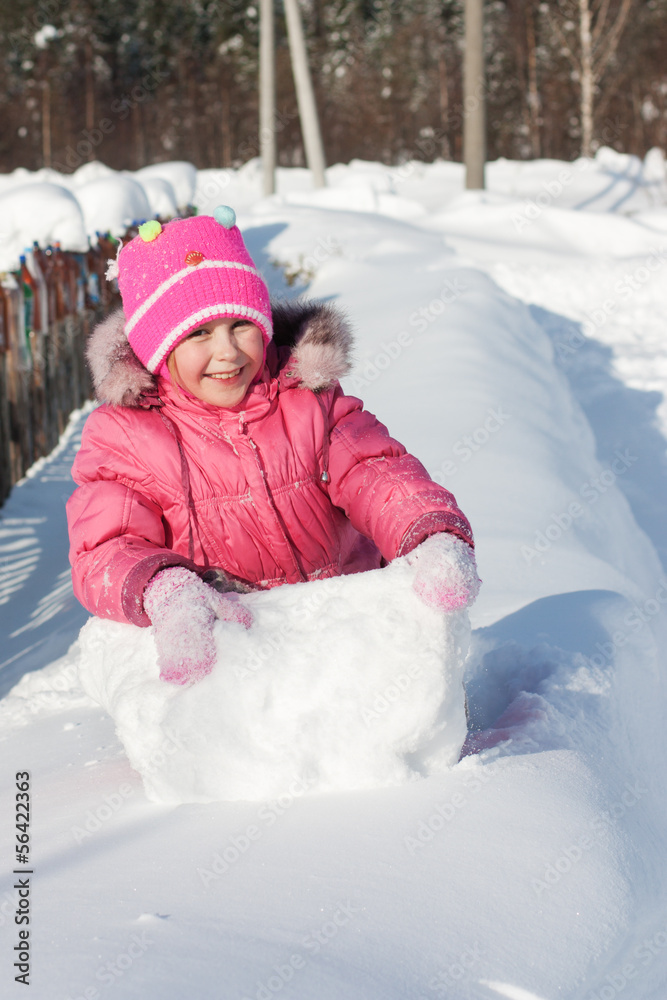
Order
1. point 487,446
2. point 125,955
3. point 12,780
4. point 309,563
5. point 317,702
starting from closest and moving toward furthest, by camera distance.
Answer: point 125,955
point 317,702
point 12,780
point 309,563
point 487,446

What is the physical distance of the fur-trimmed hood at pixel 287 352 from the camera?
7.22 feet

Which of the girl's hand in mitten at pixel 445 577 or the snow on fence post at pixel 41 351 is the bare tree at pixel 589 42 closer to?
the snow on fence post at pixel 41 351

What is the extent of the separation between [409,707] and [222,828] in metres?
0.41

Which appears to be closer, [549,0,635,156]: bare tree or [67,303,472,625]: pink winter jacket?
[67,303,472,625]: pink winter jacket

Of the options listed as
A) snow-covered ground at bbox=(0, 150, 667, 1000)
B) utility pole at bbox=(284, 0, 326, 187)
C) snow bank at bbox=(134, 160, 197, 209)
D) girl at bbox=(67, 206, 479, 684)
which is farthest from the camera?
snow bank at bbox=(134, 160, 197, 209)

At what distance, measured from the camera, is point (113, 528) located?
205 centimetres

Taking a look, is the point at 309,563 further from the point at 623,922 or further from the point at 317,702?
the point at 623,922

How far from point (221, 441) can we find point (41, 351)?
14.7 feet

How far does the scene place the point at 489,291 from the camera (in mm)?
7086

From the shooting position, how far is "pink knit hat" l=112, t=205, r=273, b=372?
7.11 ft

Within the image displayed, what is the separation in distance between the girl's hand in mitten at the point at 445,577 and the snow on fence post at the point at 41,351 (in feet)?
13.2

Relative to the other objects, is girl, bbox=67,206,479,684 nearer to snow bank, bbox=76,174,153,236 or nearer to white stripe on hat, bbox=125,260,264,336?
white stripe on hat, bbox=125,260,264,336

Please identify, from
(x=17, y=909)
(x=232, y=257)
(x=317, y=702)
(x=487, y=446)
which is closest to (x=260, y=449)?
(x=232, y=257)

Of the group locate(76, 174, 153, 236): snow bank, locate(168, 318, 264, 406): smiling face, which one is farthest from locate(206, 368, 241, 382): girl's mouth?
locate(76, 174, 153, 236): snow bank
